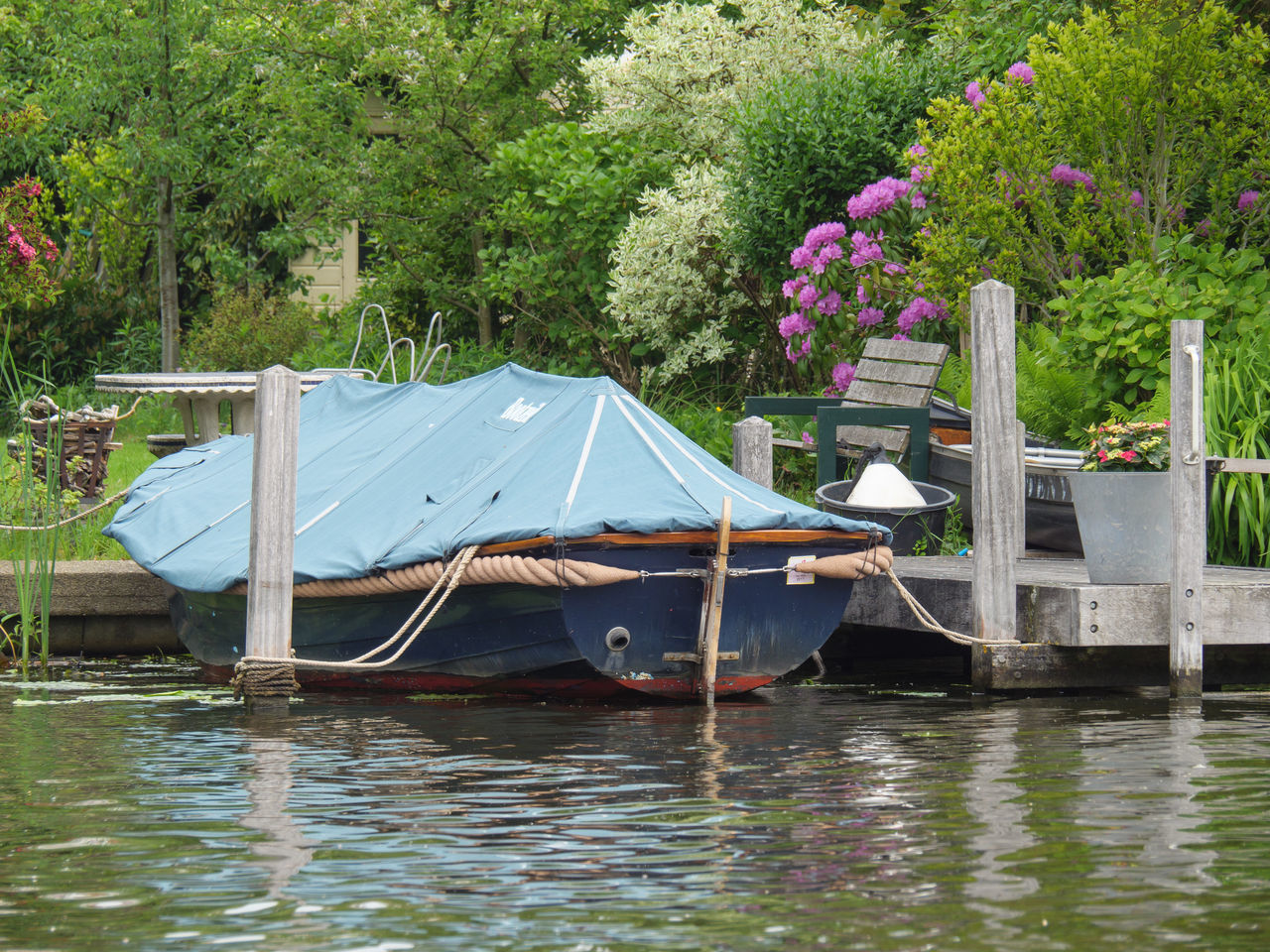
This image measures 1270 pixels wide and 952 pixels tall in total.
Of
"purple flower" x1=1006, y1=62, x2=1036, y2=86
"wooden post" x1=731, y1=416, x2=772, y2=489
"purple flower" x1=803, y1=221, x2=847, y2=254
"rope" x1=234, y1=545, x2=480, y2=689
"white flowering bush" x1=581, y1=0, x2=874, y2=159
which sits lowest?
"rope" x1=234, y1=545, x2=480, y2=689

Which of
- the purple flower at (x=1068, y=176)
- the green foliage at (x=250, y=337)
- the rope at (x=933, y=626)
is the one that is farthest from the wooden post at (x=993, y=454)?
the green foliage at (x=250, y=337)

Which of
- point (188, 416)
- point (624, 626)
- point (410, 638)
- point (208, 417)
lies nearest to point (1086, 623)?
point (624, 626)

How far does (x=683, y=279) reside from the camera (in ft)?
54.5

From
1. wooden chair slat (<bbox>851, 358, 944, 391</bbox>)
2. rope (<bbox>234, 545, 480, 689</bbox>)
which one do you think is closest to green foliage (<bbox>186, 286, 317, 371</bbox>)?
wooden chair slat (<bbox>851, 358, 944, 391</bbox>)

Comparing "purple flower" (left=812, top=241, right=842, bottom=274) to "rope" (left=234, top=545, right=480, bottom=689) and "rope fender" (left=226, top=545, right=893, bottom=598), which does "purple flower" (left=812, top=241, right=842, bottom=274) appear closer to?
"rope fender" (left=226, top=545, right=893, bottom=598)

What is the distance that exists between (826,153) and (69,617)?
736cm

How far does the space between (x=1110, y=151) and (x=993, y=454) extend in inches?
171

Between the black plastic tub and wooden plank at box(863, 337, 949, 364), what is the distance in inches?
50.1

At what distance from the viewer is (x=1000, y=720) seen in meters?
8.55

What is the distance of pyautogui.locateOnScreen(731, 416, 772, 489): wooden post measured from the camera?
34.8 ft

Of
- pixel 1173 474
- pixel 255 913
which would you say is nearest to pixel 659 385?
pixel 1173 474

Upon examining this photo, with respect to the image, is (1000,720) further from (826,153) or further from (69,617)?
(826,153)

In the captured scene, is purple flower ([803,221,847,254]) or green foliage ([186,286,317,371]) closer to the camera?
purple flower ([803,221,847,254])

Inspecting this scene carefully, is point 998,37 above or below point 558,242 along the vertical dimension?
above
